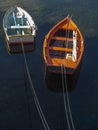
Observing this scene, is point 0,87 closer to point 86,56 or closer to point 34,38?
point 34,38

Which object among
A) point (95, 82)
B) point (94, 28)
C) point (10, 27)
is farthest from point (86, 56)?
point (10, 27)

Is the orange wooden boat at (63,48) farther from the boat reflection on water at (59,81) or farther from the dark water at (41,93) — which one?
the dark water at (41,93)

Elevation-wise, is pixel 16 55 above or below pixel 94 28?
below

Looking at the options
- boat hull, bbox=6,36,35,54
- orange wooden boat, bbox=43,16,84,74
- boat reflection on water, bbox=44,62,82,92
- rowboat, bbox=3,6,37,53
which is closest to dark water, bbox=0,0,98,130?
boat reflection on water, bbox=44,62,82,92

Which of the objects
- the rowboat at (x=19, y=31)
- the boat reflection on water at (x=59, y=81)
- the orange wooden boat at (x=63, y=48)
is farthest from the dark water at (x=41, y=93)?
the orange wooden boat at (x=63, y=48)

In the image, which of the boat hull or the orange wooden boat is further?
the boat hull

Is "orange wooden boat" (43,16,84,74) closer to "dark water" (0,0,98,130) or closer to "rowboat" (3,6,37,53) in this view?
"dark water" (0,0,98,130)

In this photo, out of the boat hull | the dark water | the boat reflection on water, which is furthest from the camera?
the boat hull
